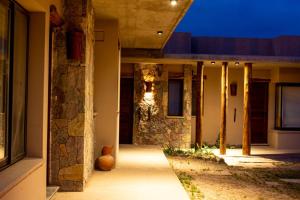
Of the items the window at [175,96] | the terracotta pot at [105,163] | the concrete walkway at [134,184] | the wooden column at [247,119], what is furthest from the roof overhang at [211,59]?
the terracotta pot at [105,163]

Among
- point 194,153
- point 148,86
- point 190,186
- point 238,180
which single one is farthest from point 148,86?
point 190,186

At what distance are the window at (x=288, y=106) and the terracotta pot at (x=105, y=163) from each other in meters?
8.12

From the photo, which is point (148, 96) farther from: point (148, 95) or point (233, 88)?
point (233, 88)

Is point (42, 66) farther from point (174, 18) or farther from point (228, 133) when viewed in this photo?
point (228, 133)

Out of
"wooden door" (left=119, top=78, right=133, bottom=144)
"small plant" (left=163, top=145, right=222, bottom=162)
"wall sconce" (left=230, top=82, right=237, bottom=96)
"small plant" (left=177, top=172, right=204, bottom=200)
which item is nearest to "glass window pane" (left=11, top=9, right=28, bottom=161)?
"small plant" (left=177, top=172, right=204, bottom=200)

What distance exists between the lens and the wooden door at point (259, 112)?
1474 centimetres

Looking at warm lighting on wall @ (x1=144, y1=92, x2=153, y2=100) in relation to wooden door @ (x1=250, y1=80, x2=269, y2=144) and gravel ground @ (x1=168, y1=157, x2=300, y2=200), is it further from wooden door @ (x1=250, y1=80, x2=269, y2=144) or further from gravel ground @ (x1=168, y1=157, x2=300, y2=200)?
wooden door @ (x1=250, y1=80, x2=269, y2=144)

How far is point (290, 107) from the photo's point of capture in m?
14.5

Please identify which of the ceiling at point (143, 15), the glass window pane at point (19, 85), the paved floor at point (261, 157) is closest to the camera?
the glass window pane at point (19, 85)

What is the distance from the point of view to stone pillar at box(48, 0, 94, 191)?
19.0 feet

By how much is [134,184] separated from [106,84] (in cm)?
221

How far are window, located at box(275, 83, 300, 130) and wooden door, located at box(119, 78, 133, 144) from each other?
4.67 metres

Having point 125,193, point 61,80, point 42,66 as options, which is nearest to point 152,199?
Result: point 125,193

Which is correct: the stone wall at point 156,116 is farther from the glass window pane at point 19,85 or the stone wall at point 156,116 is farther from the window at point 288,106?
the glass window pane at point 19,85
